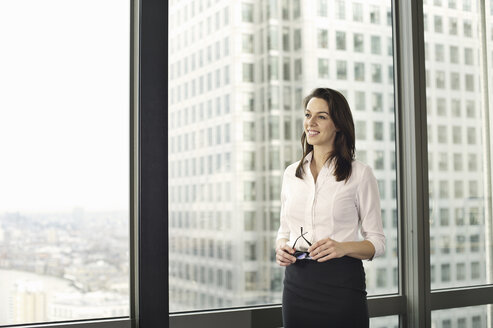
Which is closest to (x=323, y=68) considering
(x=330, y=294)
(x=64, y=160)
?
(x=330, y=294)

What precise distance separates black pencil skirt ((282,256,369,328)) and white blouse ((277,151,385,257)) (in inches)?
3.8

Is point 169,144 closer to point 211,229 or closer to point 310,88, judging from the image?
point 211,229

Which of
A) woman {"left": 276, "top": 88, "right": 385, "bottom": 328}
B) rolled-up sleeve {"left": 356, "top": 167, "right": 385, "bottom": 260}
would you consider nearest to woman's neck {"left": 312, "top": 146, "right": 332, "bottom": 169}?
woman {"left": 276, "top": 88, "right": 385, "bottom": 328}

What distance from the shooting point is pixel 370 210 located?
1.98 metres

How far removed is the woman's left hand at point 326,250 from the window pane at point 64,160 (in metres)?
0.83

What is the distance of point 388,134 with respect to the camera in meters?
2.87

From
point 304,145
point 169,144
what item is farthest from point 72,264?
point 304,145

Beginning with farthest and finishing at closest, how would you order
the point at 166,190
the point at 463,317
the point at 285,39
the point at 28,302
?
the point at 463,317 < the point at 285,39 < the point at 166,190 < the point at 28,302

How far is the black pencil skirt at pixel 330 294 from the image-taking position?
1.92m

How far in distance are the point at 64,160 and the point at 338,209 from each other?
1.16 metres

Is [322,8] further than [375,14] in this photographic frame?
No

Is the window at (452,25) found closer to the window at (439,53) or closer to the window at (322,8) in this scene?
the window at (439,53)

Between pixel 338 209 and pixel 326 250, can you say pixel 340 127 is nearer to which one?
pixel 338 209

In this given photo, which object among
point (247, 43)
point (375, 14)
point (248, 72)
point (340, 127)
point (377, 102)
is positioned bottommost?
point (340, 127)
